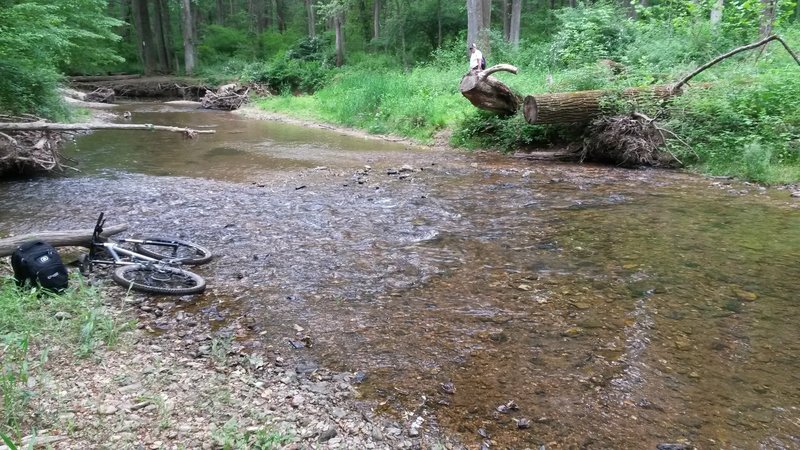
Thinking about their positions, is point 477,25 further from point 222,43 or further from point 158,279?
point 222,43

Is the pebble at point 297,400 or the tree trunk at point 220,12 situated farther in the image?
the tree trunk at point 220,12

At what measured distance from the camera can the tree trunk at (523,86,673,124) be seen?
37.4 ft

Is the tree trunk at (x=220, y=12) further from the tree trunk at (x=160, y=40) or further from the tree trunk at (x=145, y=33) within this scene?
the tree trunk at (x=145, y=33)

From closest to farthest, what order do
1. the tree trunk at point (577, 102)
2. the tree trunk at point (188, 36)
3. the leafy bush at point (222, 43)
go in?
1. the tree trunk at point (577, 102)
2. the tree trunk at point (188, 36)
3. the leafy bush at point (222, 43)

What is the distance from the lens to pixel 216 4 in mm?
51281

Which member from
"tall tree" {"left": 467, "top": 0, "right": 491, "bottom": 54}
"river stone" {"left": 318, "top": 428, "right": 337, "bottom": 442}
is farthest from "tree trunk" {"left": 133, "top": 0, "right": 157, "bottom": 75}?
"river stone" {"left": 318, "top": 428, "right": 337, "bottom": 442}

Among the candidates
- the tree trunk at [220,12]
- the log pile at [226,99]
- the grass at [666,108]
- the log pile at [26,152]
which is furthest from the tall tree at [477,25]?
the tree trunk at [220,12]

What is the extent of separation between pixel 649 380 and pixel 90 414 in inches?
146

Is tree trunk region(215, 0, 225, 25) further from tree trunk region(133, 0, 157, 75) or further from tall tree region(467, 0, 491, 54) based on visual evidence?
tall tree region(467, 0, 491, 54)

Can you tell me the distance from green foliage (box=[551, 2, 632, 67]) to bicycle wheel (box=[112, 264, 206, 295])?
47.2 feet

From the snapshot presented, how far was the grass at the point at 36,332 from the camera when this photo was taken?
3145mm

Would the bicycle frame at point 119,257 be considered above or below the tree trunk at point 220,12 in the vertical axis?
below

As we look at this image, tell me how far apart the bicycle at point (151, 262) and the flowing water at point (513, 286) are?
0.26 metres

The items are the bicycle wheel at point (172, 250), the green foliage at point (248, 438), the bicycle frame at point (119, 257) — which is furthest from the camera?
the bicycle wheel at point (172, 250)
